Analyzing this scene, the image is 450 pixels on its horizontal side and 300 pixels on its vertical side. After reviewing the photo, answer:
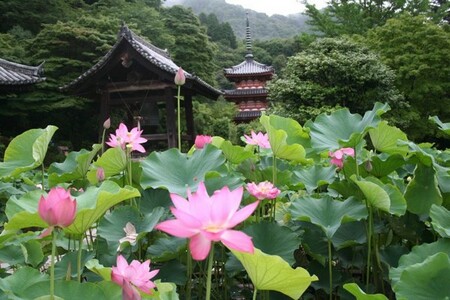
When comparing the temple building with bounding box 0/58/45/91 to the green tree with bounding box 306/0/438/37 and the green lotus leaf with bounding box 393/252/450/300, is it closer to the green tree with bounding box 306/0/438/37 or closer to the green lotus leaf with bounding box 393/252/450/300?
the green lotus leaf with bounding box 393/252/450/300

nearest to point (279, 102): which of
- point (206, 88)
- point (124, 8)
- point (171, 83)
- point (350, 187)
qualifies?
point (206, 88)

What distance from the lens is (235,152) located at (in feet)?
2.95

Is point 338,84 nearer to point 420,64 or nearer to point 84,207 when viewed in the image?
point 420,64

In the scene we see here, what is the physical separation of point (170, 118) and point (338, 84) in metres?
2.90

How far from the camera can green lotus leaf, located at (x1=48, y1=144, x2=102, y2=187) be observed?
2.74 feet

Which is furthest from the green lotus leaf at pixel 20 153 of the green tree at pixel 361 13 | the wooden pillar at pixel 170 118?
the green tree at pixel 361 13

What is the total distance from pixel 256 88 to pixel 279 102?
301 inches

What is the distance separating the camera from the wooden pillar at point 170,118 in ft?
20.7

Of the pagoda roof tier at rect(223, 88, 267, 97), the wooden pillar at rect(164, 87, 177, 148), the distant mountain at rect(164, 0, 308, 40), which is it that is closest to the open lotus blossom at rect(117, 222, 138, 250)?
the wooden pillar at rect(164, 87, 177, 148)

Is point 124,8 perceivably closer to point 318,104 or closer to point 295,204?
point 318,104

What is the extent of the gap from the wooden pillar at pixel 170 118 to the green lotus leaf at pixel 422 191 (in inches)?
219

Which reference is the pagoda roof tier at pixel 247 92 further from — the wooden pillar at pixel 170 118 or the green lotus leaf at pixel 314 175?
the green lotus leaf at pixel 314 175

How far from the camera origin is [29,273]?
51 centimetres

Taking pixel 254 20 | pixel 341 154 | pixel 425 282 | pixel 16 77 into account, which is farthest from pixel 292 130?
pixel 254 20
